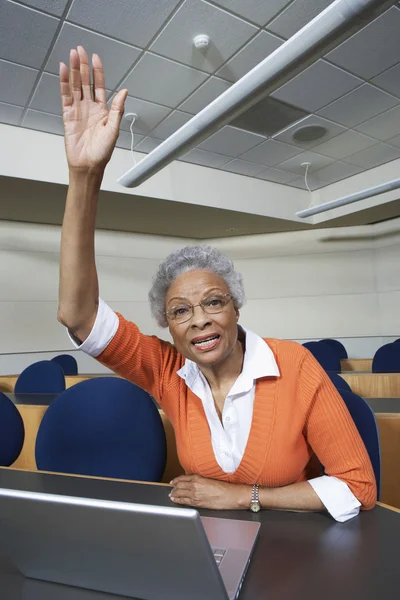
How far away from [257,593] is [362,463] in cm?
49

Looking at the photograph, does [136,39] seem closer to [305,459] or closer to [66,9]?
[66,9]

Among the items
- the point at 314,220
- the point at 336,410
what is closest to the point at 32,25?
the point at 336,410

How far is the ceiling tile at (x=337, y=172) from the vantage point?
5527 mm

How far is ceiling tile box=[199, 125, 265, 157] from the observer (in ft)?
14.9

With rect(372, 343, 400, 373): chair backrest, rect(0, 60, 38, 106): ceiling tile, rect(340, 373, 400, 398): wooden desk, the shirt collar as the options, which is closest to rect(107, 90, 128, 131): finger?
the shirt collar

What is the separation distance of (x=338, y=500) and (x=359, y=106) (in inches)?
164

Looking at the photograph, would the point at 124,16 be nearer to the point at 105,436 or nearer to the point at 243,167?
the point at 105,436

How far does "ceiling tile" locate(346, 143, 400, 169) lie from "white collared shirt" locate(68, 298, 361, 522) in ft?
15.3

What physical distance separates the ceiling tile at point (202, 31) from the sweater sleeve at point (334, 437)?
2735 millimetres

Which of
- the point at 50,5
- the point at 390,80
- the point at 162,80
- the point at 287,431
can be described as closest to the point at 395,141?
the point at 390,80

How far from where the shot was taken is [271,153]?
16.7ft

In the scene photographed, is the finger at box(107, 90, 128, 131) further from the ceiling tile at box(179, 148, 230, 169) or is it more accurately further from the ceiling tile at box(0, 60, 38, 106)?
the ceiling tile at box(179, 148, 230, 169)

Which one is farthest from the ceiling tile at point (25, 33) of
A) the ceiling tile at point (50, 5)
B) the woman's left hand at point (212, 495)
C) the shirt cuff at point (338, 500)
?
the shirt cuff at point (338, 500)

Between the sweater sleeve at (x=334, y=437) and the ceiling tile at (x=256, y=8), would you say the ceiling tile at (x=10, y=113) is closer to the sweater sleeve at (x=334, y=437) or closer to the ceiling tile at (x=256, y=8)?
the ceiling tile at (x=256, y=8)
